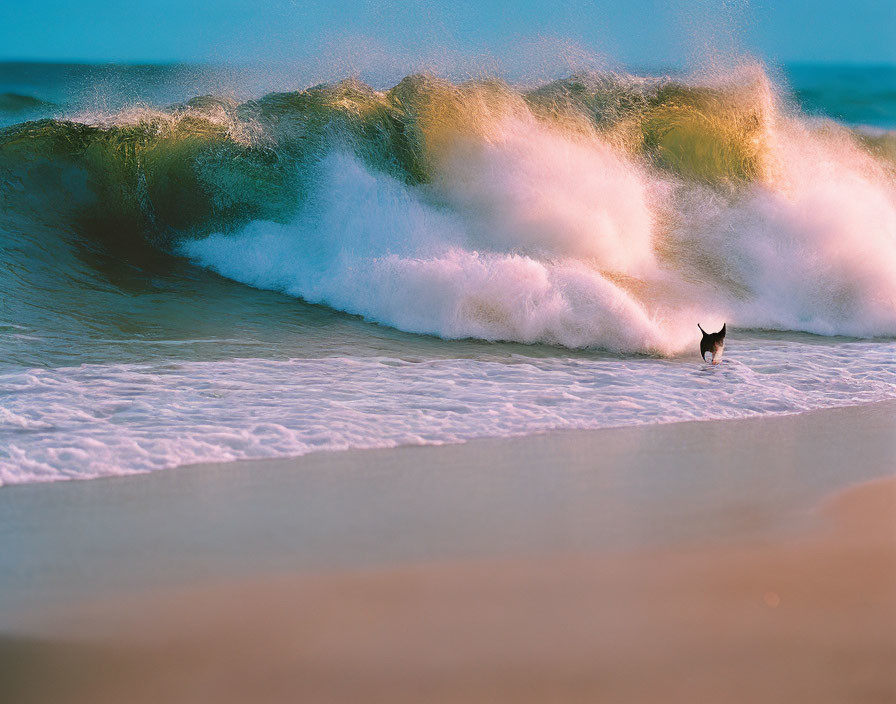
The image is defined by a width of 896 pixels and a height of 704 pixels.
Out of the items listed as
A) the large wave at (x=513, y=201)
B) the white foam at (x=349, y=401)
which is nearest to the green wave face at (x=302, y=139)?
the large wave at (x=513, y=201)

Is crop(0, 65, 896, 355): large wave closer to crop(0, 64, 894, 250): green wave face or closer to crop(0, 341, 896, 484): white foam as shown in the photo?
crop(0, 64, 894, 250): green wave face

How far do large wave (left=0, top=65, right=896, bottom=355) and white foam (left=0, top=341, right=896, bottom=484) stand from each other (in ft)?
2.94

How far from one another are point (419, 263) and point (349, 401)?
252cm

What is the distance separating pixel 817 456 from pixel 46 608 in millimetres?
3013

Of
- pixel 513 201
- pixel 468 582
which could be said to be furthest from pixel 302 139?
pixel 468 582

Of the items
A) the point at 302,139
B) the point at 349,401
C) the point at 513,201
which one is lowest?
the point at 349,401

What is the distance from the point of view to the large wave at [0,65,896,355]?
680cm

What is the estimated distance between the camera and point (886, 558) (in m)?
2.79

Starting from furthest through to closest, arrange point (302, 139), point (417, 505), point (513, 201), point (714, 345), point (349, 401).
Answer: point (302, 139) → point (513, 201) → point (714, 345) → point (349, 401) → point (417, 505)

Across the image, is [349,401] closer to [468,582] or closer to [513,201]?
[468,582]

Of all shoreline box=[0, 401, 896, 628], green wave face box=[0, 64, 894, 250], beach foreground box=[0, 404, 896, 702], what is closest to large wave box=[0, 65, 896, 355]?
green wave face box=[0, 64, 894, 250]

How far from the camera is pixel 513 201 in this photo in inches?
296

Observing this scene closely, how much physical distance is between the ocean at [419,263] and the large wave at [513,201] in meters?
0.03

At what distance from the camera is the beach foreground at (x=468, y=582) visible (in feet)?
7.09
